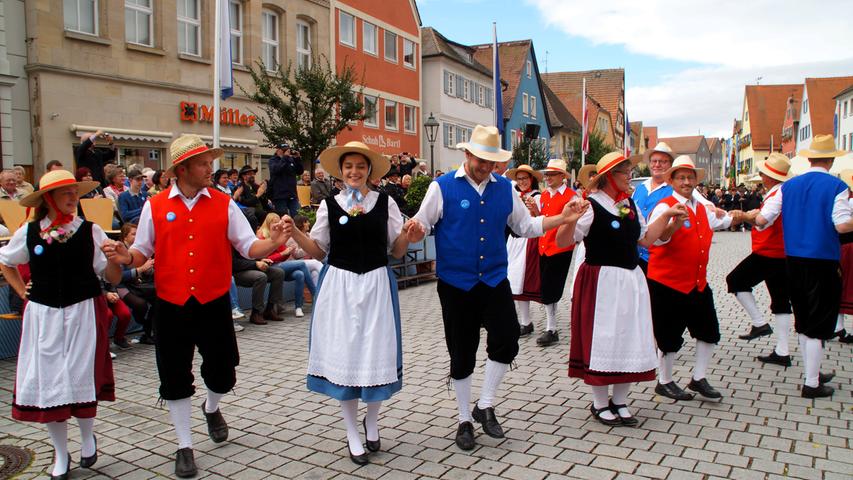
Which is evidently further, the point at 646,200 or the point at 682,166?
the point at 646,200

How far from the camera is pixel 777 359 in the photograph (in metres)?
6.86

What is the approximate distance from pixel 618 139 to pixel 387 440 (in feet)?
261

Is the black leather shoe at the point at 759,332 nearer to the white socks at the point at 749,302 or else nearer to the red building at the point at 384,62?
the white socks at the point at 749,302

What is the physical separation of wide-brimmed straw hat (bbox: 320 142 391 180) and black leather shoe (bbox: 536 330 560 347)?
12.3 feet

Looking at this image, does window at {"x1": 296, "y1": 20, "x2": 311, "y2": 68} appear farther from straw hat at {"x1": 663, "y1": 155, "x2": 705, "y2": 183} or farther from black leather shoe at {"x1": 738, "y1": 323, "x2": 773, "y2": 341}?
straw hat at {"x1": 663, "y1": 155, "x2": 705, "y2": 183}

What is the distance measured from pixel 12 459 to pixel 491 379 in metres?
3.22

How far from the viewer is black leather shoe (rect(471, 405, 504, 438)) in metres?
4.81

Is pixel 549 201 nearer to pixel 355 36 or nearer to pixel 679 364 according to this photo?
pixel 679 364

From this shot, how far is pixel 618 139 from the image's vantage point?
263 ft

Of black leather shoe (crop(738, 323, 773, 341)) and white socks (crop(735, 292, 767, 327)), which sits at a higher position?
white socks (crop(735, 292, 767, 327))

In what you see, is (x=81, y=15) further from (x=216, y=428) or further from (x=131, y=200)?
(x=216, y=428)

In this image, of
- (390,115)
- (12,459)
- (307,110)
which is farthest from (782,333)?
(390,115)

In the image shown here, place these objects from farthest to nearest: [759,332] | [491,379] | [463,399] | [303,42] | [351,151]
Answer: [303,42]
[759,332]
[491,379]
[463,399]
[351,151]

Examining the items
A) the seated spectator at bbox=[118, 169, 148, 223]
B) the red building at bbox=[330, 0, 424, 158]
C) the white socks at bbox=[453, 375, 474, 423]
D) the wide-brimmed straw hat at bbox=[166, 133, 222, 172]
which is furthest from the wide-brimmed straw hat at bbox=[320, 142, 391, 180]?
the red building at bbox=[330, 0, 424, 158]
